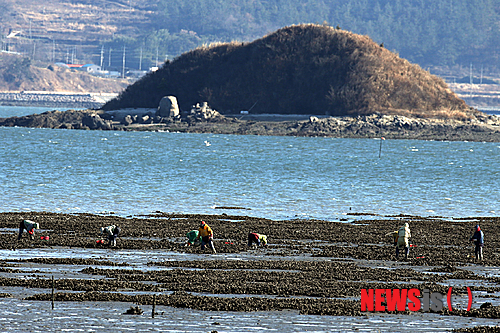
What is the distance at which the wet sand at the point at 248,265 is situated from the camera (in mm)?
22562

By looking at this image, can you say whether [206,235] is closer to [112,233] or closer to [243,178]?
[112,233]

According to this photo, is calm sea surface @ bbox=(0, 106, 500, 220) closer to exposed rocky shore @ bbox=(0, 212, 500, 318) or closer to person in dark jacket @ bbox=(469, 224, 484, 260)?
exposed rocky shore @ bbox=(0, 212, 500, 318)

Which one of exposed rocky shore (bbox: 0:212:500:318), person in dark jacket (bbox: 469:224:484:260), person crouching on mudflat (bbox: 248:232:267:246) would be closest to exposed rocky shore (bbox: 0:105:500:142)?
exposed rocky shore (bbox: 0:212:500:318)

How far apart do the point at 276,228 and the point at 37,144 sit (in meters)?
91.8

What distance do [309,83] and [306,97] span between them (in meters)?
5.98

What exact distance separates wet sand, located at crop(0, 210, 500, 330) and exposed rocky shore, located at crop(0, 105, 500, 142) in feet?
398

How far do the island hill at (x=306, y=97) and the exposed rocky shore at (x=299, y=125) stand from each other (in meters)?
0.24

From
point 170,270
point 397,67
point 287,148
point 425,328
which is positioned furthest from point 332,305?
point 397,67

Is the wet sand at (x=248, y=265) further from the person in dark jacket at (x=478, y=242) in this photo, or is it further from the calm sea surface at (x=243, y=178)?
the calm sea surface at (x=243, y=178)

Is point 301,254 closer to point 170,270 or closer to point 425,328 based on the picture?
point 170,270

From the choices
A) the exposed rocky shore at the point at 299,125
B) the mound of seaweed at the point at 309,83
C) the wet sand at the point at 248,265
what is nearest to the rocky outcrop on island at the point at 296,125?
the exposed rocky shore at the point at 299,125

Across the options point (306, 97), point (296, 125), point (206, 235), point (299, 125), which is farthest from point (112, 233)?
point (306, 97)

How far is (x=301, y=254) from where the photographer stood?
105ft

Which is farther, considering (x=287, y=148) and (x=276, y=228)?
(x=287, y=148)
